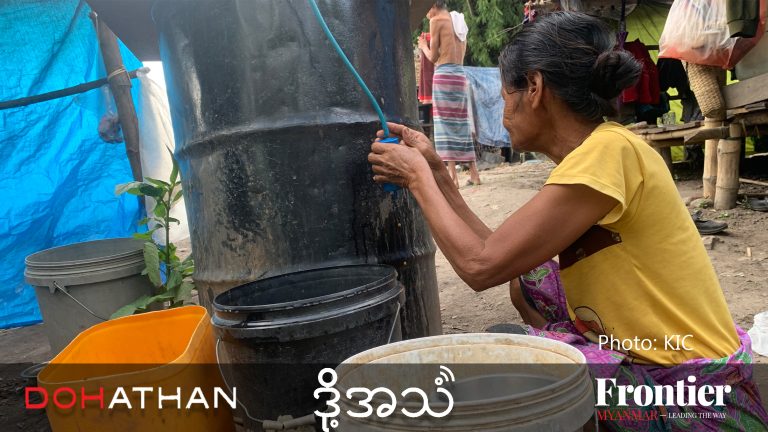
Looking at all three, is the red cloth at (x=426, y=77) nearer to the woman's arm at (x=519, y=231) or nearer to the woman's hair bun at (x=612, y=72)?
the woman's hair bun at (x=612, y=72)

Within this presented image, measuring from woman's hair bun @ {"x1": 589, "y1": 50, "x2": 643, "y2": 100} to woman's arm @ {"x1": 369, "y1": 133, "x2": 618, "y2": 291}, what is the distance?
13.1 inches

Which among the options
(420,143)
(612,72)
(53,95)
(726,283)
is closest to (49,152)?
(53,95)

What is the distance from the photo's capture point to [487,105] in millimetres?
9312

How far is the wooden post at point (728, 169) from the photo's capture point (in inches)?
185

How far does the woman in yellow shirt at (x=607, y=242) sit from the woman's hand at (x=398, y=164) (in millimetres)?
13

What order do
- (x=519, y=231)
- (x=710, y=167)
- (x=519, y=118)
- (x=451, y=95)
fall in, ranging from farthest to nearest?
(x=451, y=95), (x=710, y=167), (x=519, y=118), (x=519, y=231)

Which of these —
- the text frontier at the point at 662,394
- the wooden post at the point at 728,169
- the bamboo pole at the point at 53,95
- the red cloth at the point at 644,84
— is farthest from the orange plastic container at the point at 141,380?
the red cloth at the point at 644,84

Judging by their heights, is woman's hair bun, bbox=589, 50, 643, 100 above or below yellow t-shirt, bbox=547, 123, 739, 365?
above

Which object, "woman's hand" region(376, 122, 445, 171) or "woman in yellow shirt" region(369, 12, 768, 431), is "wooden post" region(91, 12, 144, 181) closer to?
"woman's hand" region(376, 122, 445, 171)

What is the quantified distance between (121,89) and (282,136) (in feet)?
7.98

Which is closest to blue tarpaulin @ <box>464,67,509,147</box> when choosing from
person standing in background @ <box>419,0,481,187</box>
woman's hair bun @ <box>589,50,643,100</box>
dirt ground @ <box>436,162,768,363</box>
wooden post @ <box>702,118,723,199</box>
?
person standing in background @ <box>419,0,481,187</box>

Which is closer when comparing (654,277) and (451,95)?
(654,277)

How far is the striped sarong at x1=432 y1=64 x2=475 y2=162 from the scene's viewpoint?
6949 mm

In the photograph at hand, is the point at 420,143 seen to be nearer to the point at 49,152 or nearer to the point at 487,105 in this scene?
the point at 49,152
